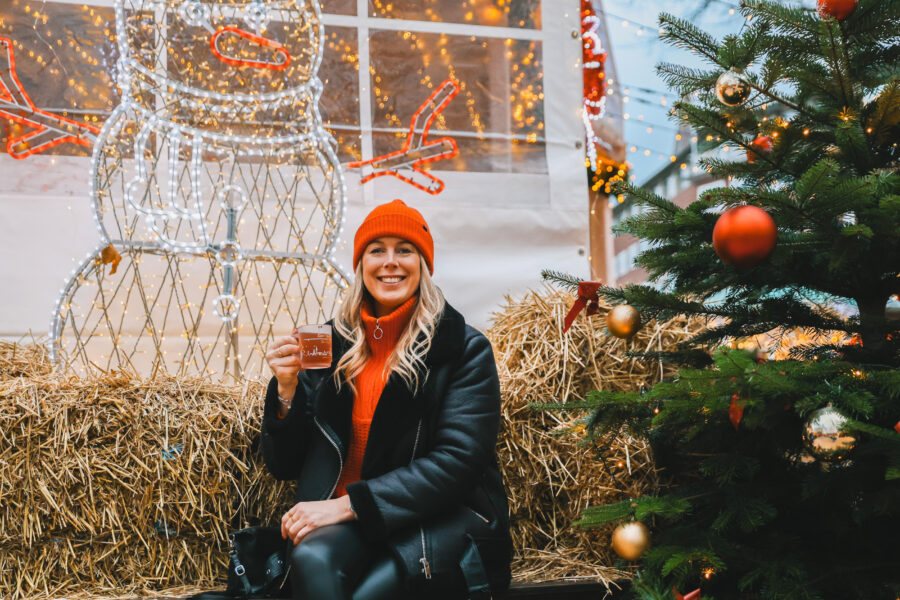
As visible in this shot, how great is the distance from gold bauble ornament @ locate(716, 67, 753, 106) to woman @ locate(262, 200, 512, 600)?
2.77 ft

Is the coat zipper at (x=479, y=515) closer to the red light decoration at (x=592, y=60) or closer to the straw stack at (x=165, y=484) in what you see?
the straw stack at (x=165, y=484)

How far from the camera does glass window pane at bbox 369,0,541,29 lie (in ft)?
10.7

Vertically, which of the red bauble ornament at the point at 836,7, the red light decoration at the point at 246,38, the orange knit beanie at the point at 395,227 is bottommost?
the orange knit beanie at the point at 395,227

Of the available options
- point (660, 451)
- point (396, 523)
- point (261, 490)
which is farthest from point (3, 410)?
point (660, 451)

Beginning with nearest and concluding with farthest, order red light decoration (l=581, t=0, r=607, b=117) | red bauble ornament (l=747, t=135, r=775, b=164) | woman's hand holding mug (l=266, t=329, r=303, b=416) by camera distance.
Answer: red bauble ornament (l=747, t=135, r=775, b=164), woman's hand holding mug (l=266, t=329, r=303, b=416), red light decoration (l=581, t=0, r=607, b=117)

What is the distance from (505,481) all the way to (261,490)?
0.73 meters

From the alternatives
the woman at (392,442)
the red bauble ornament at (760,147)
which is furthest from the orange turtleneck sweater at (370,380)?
the red bauble ornament at (760,147)

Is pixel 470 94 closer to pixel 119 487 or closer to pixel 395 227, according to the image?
pixel 395 227

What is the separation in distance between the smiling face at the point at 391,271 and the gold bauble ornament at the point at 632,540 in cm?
83

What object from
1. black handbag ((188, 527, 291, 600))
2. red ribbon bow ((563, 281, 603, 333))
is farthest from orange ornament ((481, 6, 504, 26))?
black handbag ((188, 527, 291, 600))

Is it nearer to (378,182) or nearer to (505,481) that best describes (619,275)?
(378,182)

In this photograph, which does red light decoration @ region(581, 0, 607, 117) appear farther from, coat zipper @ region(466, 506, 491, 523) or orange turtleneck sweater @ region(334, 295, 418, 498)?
coat zipper @ region(466, 506, 491, 523)

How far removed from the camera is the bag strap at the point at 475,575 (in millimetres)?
1574

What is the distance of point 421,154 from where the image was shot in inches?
126
